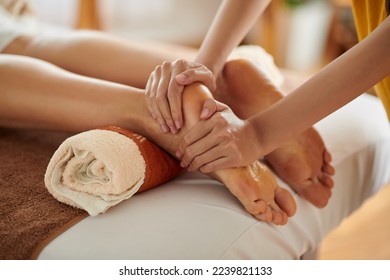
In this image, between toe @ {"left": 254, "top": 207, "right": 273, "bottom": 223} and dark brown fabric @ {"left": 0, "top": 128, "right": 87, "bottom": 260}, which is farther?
toe @ {"left": 254, "top": 207, "right": 273, "bottom": 223}

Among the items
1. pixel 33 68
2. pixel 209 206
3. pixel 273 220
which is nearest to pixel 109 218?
pixel 209 206

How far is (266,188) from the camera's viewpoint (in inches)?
39.1

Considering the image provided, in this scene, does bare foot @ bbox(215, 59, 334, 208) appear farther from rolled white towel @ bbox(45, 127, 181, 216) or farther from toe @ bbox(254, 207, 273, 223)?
rolled white towel @ bbox(45, 127, 181, 216)


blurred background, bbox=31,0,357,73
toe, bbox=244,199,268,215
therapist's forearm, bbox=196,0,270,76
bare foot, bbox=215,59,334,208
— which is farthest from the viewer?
blurred background, bbox=31,0,357,73

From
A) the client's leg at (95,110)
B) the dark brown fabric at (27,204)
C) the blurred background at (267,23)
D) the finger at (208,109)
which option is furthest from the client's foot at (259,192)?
the blurred background at (267,23)

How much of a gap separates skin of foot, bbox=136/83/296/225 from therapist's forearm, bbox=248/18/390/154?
0.06 m

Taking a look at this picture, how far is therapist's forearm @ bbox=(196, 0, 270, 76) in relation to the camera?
119cm

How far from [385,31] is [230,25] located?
41cm

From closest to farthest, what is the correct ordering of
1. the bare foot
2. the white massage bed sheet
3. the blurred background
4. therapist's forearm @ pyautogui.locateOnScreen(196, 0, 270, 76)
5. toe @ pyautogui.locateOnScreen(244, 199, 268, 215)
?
the white massage bed sheet → toe @ pyautogui.locateOnScreen(244, 199, 268, 215) → the bare foot → therapist's forearm @ pyautogui.locateOnScreen(196, 0, 270, 76) → the blurred background

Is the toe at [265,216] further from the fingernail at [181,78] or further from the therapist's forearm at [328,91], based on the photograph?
the fingernail at [181,78]

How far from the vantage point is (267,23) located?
303 centimetres

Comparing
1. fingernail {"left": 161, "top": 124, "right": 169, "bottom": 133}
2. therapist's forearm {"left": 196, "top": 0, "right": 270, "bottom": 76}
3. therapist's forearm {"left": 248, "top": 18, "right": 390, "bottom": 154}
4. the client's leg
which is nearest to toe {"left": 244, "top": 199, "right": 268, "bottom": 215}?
the client's leg

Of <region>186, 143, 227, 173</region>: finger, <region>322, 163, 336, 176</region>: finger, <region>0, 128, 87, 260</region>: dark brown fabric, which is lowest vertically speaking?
<region>0, 128, 87, 260</region>: dark brown fabric
